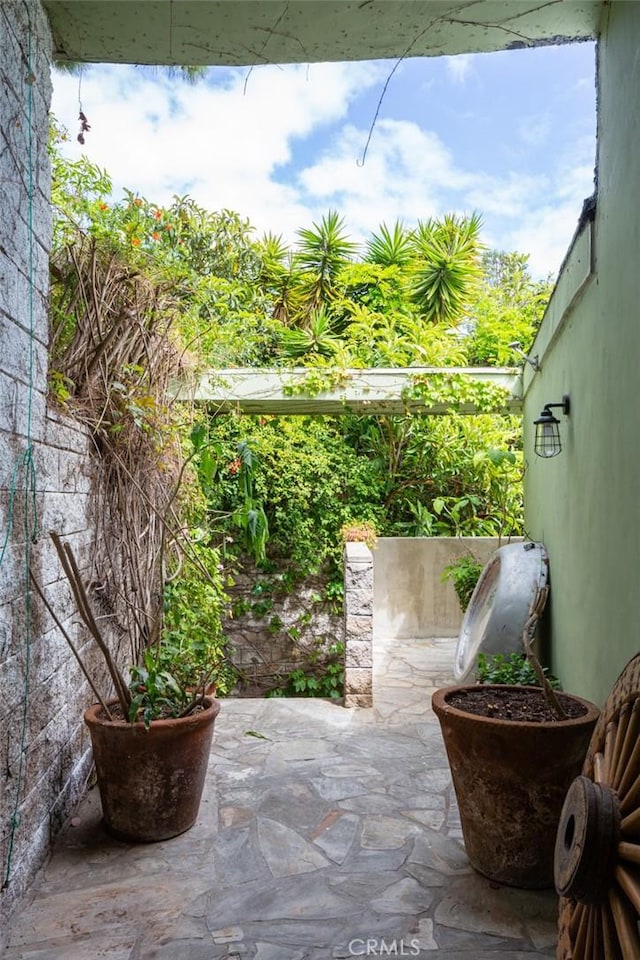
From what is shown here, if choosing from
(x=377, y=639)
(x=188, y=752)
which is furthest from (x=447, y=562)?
(x=188, y=752)

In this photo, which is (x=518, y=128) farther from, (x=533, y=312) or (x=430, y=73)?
(x=430, y=73)

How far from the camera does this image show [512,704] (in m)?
2.49

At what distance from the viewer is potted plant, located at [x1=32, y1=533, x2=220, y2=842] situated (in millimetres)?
2617

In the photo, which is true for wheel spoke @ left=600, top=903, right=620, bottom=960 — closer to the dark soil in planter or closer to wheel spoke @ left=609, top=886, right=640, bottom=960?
wheel spoke @ left=609, top=886, right=640, bottom=960

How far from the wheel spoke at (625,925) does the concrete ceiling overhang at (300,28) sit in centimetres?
288

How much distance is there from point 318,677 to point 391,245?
5703 millimetres

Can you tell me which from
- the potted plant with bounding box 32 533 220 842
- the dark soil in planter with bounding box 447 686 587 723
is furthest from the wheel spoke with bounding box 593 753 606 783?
the potted plant with bounding box 32 533 220 842

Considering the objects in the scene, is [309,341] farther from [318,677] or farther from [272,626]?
[318,677]

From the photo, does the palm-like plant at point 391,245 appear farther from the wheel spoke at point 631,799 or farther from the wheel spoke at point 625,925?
the wheel spoke at point 625,925

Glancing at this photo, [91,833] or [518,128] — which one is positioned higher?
[518,128]

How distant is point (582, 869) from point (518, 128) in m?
10.8

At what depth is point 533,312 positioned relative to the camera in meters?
8.38

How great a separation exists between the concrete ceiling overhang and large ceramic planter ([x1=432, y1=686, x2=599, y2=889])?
8.76 ft

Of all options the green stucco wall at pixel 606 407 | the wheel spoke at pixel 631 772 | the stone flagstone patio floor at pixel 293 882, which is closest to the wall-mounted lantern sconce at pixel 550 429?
the green stucco wall at pixel 606 407
